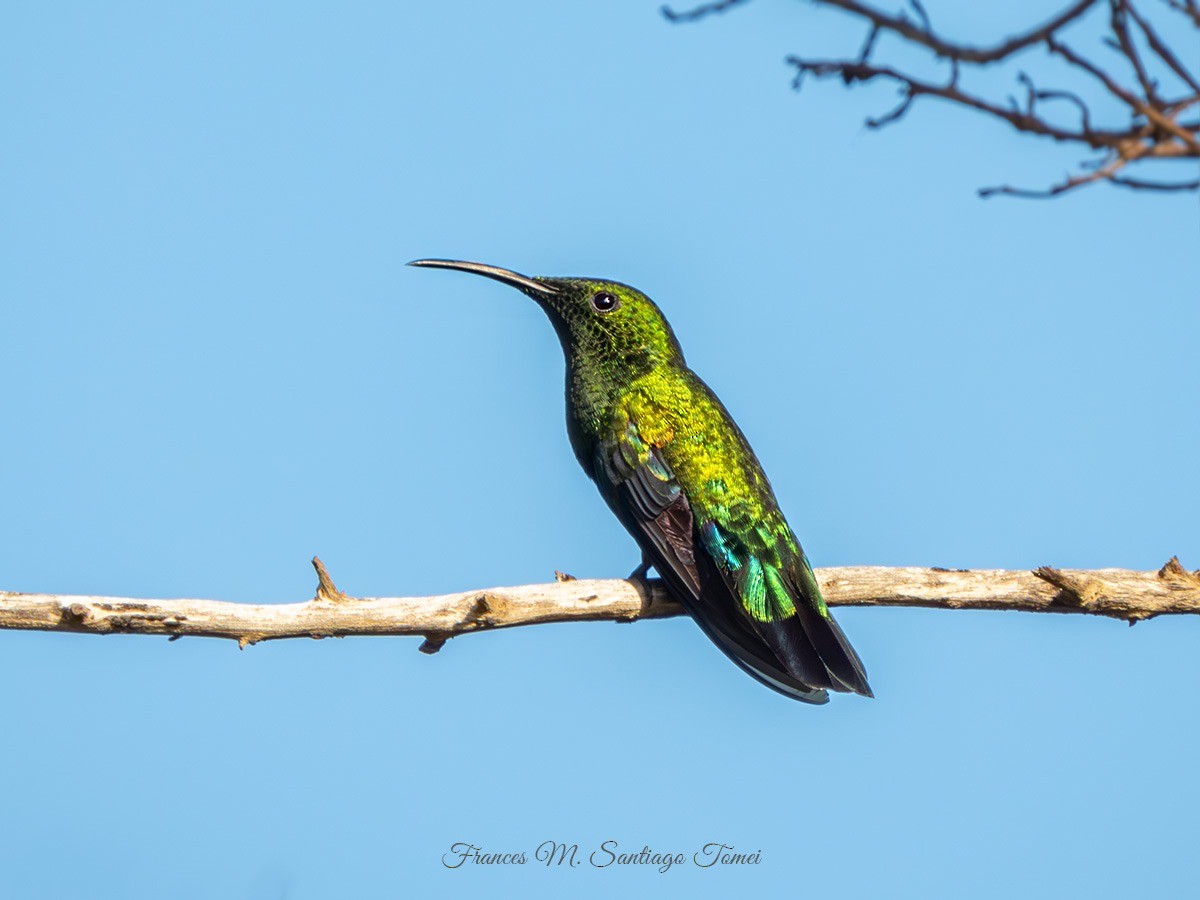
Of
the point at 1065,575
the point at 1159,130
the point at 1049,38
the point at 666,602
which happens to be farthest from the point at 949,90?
the point at 666,602

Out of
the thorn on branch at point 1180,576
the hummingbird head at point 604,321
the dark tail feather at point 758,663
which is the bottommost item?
the dark tail feather at point 758,663

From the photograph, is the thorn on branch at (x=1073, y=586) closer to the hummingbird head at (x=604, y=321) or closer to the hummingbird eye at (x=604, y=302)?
the hummingbird head at (x=604, y=321)

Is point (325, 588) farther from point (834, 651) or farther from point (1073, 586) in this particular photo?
point (1073, 586)

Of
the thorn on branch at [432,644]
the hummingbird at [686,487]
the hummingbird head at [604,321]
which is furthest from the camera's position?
the hummingbird head at [604,321]

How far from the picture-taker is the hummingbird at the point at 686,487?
845cm

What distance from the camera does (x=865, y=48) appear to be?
3.37 metres

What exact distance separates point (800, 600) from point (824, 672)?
1.60ft

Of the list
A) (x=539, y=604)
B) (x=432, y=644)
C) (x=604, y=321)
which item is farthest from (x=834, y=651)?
(x=604, y=321)

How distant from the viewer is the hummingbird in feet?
27.7

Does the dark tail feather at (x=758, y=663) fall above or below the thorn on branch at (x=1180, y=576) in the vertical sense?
below

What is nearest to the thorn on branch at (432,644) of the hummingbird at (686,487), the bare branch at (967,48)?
the hummingbird at (686,487)

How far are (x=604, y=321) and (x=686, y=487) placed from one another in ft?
5.14

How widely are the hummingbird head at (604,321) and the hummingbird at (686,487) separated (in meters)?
0.01

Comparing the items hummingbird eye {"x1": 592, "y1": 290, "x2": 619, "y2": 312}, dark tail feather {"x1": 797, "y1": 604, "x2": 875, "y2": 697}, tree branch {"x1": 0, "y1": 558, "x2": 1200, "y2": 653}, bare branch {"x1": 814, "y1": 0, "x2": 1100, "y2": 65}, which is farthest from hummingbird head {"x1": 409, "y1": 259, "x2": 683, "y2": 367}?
bare branch {"x1": 814, "y1": 0, "x2": 1100, "y2": 65}
